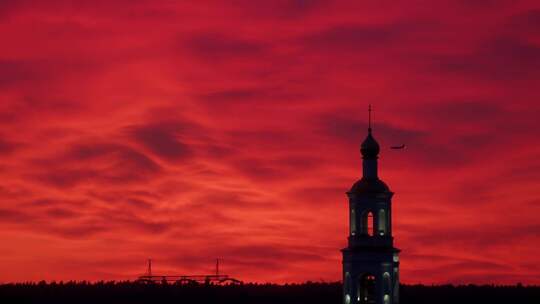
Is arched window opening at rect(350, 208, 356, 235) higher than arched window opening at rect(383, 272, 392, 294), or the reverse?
arched window opening at rect(350, 208, 356, 235)

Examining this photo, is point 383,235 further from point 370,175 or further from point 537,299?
point 537,299

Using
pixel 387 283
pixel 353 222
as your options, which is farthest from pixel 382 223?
pixel 387 283

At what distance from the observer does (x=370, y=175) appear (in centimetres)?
8744

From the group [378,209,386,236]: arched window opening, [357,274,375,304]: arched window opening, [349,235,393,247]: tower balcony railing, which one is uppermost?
[378,209,386,236]: arched window opening

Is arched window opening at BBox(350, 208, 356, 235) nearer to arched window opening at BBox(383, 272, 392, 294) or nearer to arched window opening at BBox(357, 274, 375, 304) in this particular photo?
arched window opening at BBox(357, 274, 375, 304)

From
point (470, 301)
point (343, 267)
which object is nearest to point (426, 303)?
point (470, 301)

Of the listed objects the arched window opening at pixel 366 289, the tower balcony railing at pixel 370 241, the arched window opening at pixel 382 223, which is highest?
the arched window opening at pixel 382 223

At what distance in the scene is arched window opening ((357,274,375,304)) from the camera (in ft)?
289

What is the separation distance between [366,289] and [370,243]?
10.0 ft

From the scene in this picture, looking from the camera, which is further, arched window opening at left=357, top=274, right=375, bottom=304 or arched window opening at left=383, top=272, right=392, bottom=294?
arched window opening at left=357, top=274, right=375, bottom=304

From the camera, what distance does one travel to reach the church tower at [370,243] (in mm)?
87000

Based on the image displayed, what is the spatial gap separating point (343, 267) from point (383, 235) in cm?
352

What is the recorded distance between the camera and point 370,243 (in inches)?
3435

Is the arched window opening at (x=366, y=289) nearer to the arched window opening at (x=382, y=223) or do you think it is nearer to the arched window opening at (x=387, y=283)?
the arched window opening at (x=387, y=283)
